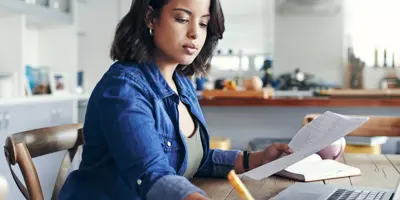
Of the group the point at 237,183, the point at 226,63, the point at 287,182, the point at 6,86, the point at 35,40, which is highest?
the point at 35,40

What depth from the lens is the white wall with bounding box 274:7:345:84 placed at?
5691mm

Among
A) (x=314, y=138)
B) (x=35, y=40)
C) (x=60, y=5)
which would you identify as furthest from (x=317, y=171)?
(x=35, y=40)

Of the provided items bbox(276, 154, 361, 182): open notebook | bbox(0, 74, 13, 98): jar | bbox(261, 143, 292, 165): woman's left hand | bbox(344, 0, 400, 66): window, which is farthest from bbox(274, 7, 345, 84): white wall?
bbox(261, 143, 292, 165): woman's left hand

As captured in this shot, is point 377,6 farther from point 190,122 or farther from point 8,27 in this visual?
point 190,122

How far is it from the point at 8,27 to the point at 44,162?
35.2 inches

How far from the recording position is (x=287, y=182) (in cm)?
124

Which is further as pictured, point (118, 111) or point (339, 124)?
point (339, 124)

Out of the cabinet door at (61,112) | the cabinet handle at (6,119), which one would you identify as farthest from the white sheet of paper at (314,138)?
the cabinet door at (61,112)

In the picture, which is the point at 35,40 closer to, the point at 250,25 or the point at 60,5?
the point at 60,5

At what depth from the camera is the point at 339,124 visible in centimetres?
109

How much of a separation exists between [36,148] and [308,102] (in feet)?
6.79

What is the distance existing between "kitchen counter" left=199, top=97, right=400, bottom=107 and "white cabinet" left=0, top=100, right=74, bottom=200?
1.06 metres

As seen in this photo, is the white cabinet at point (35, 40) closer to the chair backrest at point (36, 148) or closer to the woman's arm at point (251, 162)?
the chair backrest at point (36, 148)

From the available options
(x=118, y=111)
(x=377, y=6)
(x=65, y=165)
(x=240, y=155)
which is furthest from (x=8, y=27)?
(x=377, y=6)
